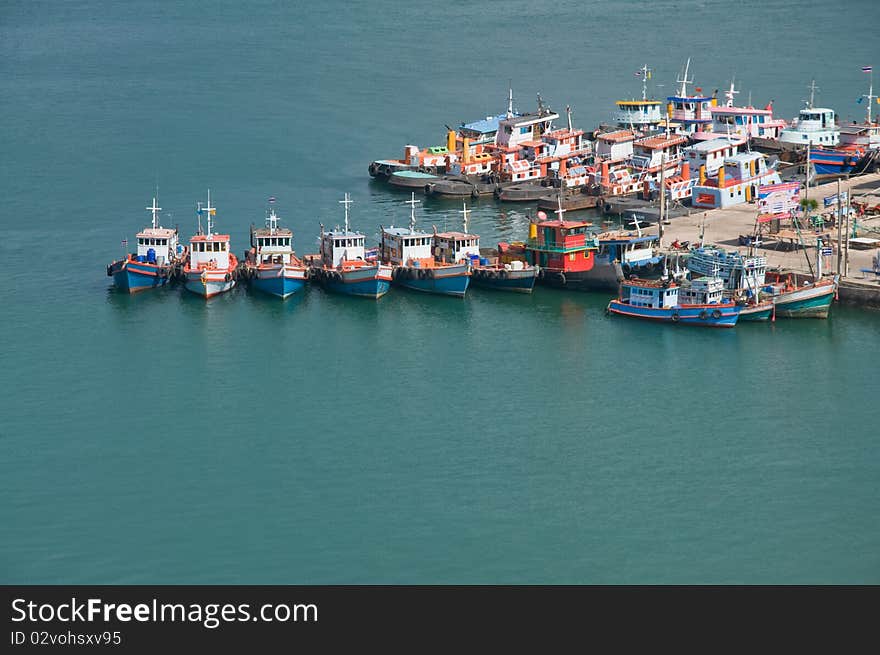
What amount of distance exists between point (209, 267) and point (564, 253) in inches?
640

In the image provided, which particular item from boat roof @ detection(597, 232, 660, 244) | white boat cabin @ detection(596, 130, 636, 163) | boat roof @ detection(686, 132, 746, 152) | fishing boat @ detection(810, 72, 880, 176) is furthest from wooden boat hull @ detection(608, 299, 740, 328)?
white boat cabin @ detection(596, 130, 636, 163)

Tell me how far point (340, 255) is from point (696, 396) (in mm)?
20256

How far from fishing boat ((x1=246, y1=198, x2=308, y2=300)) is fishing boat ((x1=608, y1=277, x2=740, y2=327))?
14.9m

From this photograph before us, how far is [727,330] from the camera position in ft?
222

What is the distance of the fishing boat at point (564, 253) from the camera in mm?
72875

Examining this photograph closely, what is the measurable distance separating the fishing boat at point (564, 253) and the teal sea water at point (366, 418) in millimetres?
855

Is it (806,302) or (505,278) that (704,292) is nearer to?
(806,302)

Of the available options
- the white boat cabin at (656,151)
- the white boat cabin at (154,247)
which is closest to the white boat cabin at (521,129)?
the white boat cabin at (656,151)

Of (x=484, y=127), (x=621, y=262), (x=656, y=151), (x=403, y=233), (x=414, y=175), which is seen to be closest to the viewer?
(x=621, y=262)

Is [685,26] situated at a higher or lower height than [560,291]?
higher

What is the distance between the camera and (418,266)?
73500 mm

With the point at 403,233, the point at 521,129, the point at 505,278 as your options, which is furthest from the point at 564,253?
the point at 521,129

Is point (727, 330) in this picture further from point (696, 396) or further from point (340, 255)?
point (340, 255)

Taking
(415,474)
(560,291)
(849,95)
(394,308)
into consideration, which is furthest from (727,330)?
(849,95)
